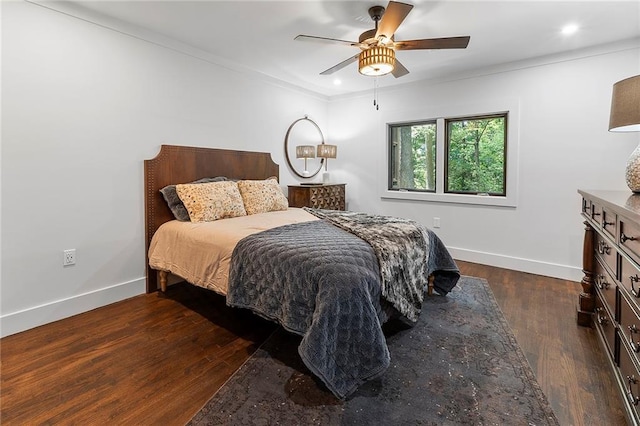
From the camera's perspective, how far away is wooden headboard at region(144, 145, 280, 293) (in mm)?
3043

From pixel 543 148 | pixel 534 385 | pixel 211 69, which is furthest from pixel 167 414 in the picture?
pixel 543 148

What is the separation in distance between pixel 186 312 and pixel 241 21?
2465 millimetres

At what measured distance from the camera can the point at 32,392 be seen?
170 centimetres

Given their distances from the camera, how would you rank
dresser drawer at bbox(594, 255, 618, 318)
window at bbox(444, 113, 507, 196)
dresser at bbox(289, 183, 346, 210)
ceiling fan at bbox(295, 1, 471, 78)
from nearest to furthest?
dresser drawer at bbox(594, 255, 618, 318)
ceiling fan at bbox(295, 1, 471, 78)
window at bbox(444, 113, 507, 196)
dresser at bbox(289, 183, 346, 210)

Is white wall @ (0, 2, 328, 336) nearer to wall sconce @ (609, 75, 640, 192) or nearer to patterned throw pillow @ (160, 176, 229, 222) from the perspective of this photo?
patterned throw pillow @ (160, 176, 229, 222)

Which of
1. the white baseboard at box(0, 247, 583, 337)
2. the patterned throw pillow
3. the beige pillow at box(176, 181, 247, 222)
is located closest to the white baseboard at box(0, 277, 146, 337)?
the white baseboard at box(0, 247, 583, 337)

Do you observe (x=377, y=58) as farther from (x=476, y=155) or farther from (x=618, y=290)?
(x=476, y=155)

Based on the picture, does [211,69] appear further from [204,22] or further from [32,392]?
[32,392]

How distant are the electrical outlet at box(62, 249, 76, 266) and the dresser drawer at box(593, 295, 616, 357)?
3657mm

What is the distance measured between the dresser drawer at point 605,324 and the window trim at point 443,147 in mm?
1765

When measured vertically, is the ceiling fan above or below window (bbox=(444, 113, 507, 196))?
above

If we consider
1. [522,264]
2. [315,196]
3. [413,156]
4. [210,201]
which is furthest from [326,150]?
[522,264]

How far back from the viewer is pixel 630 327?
1.46 m

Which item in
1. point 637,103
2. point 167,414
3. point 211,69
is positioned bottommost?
point 167,414
